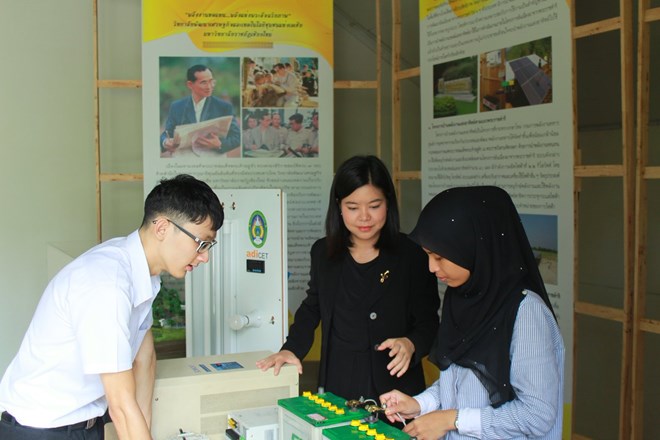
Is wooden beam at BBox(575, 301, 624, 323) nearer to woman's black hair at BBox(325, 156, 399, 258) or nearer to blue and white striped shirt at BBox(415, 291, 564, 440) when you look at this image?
woman's black hair at BBox(325, 156, 399, 258)

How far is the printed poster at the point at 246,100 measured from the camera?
4320 millimetres

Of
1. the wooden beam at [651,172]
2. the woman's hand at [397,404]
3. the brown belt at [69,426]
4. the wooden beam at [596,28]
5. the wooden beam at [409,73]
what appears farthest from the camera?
the wooden beam at [409,73]

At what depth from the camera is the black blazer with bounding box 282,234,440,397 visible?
7.72ft

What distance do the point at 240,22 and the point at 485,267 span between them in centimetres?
316

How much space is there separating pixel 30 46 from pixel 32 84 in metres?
0.29

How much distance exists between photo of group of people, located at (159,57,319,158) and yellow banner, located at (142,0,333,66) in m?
0.11

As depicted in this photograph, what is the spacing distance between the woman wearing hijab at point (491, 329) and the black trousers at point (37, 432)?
76 cm

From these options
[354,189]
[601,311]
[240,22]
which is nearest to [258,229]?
[354,189]

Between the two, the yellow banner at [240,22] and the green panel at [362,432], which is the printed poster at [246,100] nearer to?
the yellow banner at [240,22]

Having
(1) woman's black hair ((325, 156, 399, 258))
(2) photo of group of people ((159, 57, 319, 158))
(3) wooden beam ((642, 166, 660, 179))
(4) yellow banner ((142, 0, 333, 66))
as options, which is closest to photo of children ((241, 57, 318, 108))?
(2) photo of group of people ((159, 57, 319, 158))

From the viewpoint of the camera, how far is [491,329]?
164 centimetres

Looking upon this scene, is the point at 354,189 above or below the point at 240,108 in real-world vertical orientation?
below

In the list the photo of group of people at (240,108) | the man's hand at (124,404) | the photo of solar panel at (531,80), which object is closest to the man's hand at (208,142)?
the photo of group of people at (240,108)

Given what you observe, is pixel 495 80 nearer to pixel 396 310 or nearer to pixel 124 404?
pixel 396 310
